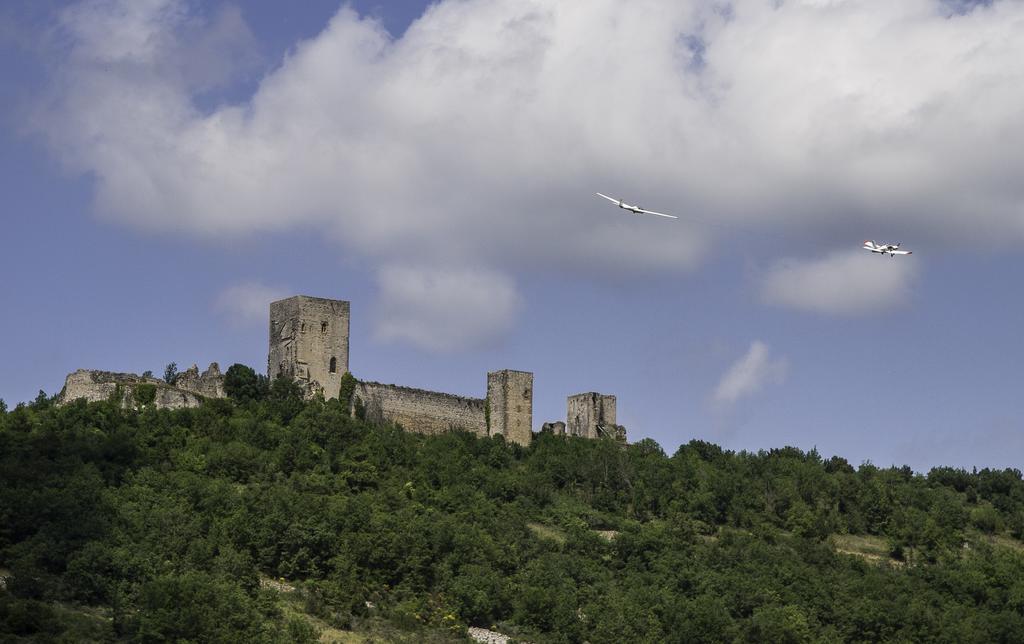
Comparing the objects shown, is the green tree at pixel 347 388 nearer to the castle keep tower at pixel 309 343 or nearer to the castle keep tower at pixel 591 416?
the castle keep tower at pixel 309 343

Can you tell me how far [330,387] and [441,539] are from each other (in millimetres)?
14056

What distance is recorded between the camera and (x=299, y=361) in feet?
247

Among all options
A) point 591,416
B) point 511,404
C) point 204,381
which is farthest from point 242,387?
point 591,416

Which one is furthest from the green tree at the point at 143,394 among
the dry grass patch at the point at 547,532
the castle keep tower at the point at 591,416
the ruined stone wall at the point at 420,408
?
the castle keep tower at the point at 591,416

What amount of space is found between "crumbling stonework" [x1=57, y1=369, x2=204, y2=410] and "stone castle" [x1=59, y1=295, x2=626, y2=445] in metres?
0.04

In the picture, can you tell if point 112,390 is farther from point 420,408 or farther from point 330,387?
point 420,408

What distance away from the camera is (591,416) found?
84312mm

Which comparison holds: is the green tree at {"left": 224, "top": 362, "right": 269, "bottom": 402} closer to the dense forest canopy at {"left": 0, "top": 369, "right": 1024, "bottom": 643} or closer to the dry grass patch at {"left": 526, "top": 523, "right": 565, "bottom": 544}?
the dense forest canopy at {"left": 0, "top": 369, "right": 1024, "bottom": 643}

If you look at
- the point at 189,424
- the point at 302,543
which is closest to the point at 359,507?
the point at 302,543

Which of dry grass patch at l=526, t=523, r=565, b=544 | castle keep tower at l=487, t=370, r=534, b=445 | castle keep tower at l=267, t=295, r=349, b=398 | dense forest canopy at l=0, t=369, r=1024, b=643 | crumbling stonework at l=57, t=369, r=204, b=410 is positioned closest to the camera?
dense forest canopy at l=0, t=369, r=1024, b=643

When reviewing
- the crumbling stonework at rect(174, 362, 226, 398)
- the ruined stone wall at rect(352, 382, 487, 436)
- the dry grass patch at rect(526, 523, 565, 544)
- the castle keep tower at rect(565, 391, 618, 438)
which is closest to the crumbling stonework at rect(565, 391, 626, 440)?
the castle keep tower at rect(565, 391, 618, 438)

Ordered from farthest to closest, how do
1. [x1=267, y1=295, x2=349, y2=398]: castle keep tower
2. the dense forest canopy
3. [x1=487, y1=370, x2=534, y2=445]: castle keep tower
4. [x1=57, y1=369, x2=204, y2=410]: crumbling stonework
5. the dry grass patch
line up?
[x1=487, y1=370, x2=534, y2=445]: castle keep tower
[x1=267, y1=295, x2=349, y2=398]: castle keep tower
[x1=57, y1=369, x2=204, y2=410]: crumbling stonework
the dry grass patch
the dense forest canopy

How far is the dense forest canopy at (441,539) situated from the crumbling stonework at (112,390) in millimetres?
781

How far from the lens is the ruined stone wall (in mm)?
76312
